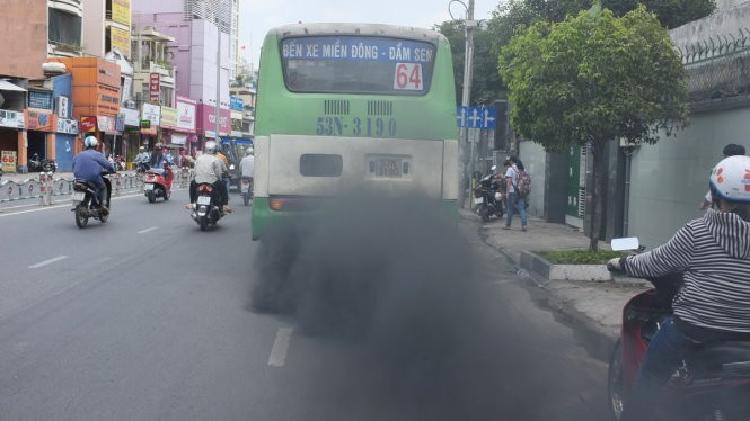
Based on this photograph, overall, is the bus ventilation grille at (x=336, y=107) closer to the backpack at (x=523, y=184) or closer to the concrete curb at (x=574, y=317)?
the concrete curb at (x=574, y=317)

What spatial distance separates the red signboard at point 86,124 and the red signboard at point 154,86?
12.1m

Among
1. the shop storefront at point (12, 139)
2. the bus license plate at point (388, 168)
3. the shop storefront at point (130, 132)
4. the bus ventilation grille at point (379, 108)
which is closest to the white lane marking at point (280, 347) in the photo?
the bus license plate at point (388, 168)

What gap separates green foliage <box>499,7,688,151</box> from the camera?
1121cm

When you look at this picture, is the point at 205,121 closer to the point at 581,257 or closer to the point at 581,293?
the point at 581,257

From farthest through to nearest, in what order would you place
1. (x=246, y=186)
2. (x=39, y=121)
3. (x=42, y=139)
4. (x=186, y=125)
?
(x=186, y=125) < (x=42, y=139) < (x=39, y=121) < (x=246, y=186)

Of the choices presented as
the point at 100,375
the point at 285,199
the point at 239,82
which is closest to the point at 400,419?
the point at 100,375

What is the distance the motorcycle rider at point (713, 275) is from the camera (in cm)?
369

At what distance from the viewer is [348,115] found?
30.5ft

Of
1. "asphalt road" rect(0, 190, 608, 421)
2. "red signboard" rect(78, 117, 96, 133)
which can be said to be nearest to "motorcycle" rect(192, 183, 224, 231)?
"asphalt road" rect(0, 190, 608, 421)

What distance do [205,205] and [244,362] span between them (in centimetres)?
1046

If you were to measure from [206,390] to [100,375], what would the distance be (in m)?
0.86

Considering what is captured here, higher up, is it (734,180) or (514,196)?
(734,180)

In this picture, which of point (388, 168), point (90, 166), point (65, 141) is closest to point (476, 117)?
point (90, 166)

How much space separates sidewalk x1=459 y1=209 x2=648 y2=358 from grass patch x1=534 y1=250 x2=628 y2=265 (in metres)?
0.40
